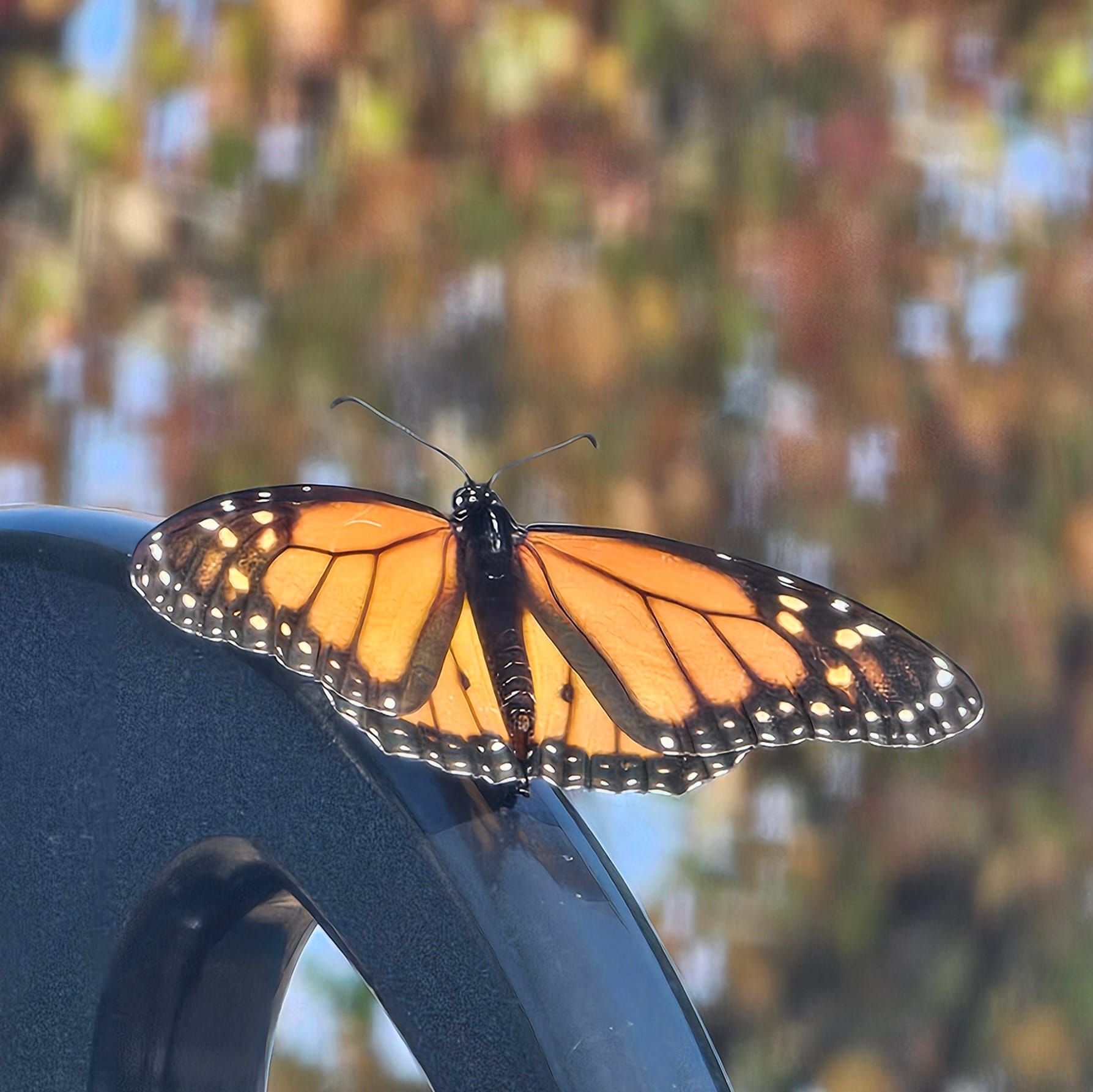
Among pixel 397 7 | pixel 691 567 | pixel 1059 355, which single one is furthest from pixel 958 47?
pixel 691 567

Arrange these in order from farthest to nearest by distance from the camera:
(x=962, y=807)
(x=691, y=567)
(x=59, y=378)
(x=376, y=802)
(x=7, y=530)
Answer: (x=59, y=378)
(x=962, y=807)
(x=691, y=567)
(x=7, y=530)
(x=376, y=802)

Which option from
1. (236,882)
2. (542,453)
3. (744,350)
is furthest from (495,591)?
(744,350)

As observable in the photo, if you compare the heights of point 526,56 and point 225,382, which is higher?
point 526,56

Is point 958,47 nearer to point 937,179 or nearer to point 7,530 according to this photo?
point 937,179

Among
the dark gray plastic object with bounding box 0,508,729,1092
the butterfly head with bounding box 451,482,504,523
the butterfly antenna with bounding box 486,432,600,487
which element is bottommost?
the dark gray plastic object with bounding box 0,508,729,1092

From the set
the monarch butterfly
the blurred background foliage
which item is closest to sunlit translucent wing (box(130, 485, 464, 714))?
the monarch butterfly

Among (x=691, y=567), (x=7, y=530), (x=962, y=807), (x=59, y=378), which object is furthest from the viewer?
(x=59, y=378)

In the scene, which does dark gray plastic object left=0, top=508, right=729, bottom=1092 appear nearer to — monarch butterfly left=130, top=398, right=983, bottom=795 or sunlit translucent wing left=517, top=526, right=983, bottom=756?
monarch butterfly left=130, top=398, right=983, bottom=795

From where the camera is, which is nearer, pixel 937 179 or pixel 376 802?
pixel 376 802
